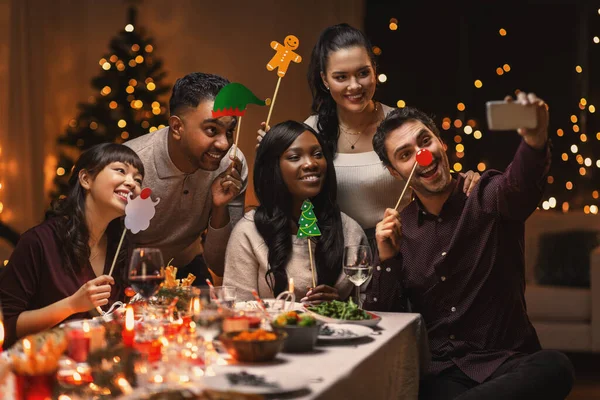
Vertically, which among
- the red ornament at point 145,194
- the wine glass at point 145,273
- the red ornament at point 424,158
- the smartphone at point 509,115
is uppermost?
the smartphone at point 509,115

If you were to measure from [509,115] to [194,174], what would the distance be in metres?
1.76

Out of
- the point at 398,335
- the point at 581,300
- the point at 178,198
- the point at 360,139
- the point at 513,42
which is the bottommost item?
the point at 581,300

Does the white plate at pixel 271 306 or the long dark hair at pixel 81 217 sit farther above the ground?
the long dark hair at pixel 81 217

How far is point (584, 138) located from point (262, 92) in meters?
2.75

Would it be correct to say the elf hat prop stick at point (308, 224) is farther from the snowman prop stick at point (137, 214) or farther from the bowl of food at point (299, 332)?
the bowl of food at point (299, 332)

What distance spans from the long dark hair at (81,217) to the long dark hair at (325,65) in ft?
3.36

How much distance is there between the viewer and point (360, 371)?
1.93 meters

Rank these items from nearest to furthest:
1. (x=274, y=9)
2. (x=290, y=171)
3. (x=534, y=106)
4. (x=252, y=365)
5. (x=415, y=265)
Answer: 1. (x=252, y=365)
2. (x=534, y=106)
3. (x=415, y=265)
4. (x=290, y=171)
5. (x=274, y=9)

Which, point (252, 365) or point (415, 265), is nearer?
point (252, 365)

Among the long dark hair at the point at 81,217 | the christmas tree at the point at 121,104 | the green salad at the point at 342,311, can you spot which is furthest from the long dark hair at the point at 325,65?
the christmas tree at the point at 121,104

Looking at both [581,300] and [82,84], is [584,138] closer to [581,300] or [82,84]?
[581,300]

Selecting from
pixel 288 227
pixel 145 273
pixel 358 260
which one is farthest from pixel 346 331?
pixel 288 227

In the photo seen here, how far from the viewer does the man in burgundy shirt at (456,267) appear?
2697 mm

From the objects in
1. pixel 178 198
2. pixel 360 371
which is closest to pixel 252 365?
pixel 360 371
